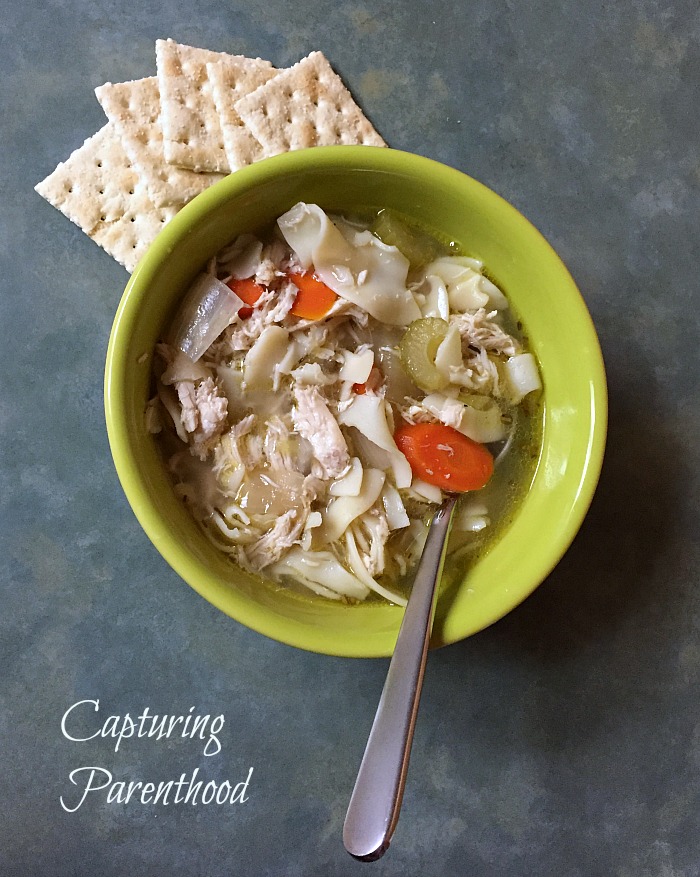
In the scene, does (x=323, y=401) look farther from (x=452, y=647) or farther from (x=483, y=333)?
(x=452, y=647)

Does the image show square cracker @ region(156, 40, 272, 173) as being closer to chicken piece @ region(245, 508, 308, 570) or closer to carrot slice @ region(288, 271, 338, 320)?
carrot slice @ region(288, 271, 338, 320)

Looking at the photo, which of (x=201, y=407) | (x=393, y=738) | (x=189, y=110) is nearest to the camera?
(x=393, y=738)

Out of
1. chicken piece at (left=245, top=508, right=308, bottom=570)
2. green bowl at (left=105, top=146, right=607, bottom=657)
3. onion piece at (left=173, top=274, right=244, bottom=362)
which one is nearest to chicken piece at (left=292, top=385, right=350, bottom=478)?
chicken piece at (left=245, top=508, right=308, bottom=570)

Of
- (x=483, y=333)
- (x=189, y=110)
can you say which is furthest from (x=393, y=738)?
(x=189, y=110)

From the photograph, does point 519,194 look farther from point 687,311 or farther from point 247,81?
point 247,81

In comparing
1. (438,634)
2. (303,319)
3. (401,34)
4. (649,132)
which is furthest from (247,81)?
(438,634)

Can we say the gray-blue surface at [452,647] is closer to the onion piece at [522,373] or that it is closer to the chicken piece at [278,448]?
the onion piece at [522,373]

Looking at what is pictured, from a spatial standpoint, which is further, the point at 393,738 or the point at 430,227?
the point at 430,227
